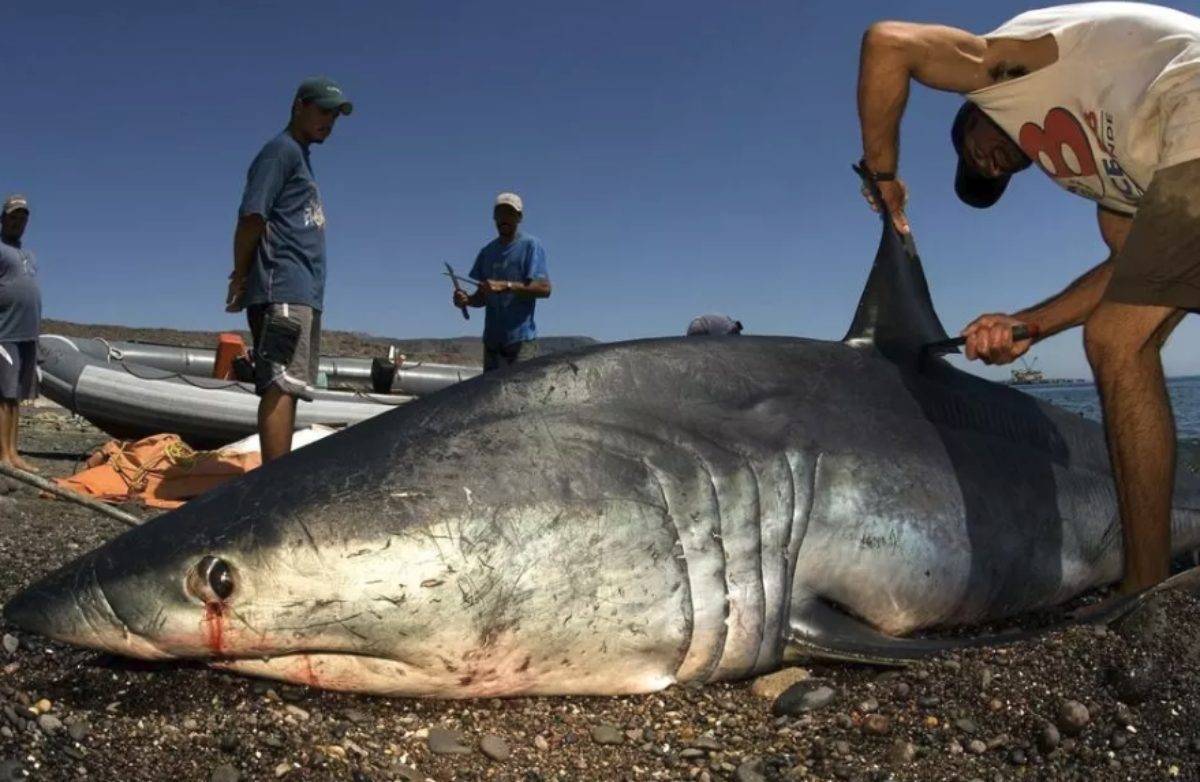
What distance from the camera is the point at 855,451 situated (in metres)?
2.83

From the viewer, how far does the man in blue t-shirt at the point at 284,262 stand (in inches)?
190

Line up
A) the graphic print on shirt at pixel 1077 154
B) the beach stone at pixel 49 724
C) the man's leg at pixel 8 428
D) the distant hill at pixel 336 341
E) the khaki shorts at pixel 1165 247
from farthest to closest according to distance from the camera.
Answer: the distant hill at pixel 336 341 → the man's leg at pixel 8 428 → the graphic print on shirt at pixel 1077 154 → the khaki shorts at pixel 1165 247 → the beach stone at pixel 49 724

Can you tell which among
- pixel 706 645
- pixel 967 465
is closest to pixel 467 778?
pixel 706 645

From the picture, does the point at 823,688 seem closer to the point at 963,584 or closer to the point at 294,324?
the point at 963,584

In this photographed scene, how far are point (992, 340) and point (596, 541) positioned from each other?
1.57 meters

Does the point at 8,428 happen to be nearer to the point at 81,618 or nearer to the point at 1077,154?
the point at 81,618

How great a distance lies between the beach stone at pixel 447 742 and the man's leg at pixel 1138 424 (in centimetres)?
215

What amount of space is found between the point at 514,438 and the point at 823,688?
3.09ft

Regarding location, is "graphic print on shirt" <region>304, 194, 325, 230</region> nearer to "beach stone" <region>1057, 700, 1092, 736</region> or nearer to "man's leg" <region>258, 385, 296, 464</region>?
"man's leg" <region>258, 385, 296, 464</region>

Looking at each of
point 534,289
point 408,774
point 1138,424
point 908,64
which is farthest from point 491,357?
point 408,774

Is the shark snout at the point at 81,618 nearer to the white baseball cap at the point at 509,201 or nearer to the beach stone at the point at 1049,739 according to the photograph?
the beach stone at the point at 1049,739

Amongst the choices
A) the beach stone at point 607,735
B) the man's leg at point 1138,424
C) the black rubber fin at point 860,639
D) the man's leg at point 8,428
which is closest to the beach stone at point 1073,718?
the black rubber fin at point 860,639

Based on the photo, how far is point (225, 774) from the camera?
1.96 metres

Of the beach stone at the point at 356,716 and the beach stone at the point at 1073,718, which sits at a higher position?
the beach stone at the point at 1073,718
